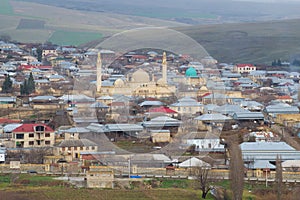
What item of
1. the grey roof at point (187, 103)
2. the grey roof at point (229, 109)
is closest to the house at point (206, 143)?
the grey roof at point (229, 109)

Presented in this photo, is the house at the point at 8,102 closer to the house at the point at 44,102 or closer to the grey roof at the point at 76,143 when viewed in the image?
the house at the point at 44,102

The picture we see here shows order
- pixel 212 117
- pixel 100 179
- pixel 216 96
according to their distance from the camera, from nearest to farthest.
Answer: pixel 100 179 < pixel 212 117 < pixel 216 96

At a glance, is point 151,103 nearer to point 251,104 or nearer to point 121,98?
point 121,98

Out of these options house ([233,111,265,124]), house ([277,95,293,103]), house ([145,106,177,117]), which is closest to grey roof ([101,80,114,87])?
house ([277,95,293,103])

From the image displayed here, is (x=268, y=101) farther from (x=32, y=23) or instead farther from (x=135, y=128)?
(x=32, y=23)

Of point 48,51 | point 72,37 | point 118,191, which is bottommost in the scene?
point 118,191

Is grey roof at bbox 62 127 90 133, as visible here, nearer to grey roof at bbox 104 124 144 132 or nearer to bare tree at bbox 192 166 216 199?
grey roof at bbox 104 124 144 132

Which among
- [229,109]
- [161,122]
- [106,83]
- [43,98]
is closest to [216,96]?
[229,109]

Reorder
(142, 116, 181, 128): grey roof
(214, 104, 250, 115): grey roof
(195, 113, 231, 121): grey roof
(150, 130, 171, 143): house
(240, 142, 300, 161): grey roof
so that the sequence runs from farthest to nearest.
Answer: (214, 104, 250, 115): grey roof → (195, 113, 231, 121): grey roof → (142, 116, 181, 128): grey roof → (150, 130, 171, 143): house → (240, 142, 300, 161): grey roof
